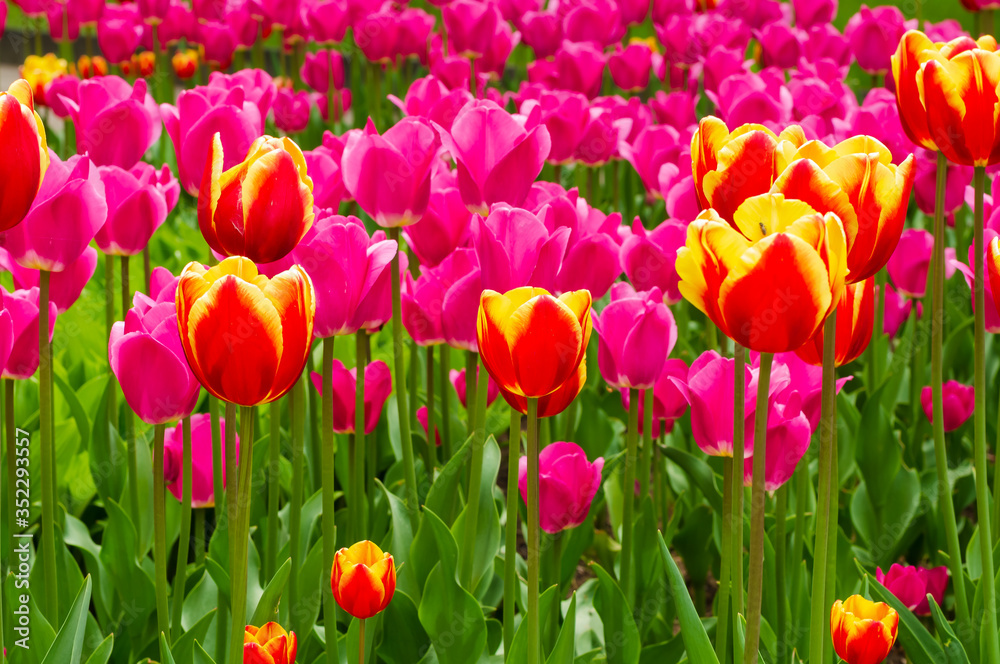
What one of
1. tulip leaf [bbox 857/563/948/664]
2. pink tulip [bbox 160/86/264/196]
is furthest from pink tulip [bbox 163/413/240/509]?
tulip leaf [bbox 857/563/948/664]

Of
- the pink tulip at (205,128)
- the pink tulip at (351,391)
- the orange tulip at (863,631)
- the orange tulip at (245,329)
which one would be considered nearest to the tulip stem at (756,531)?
the orange tulip at (863,631)

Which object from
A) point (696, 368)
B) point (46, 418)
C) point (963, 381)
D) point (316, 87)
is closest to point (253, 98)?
point (46, 418)

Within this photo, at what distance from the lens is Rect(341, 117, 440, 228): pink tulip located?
1511mm

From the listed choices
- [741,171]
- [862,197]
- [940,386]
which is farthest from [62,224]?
[940,386]

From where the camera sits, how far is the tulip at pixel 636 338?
1.44 meters

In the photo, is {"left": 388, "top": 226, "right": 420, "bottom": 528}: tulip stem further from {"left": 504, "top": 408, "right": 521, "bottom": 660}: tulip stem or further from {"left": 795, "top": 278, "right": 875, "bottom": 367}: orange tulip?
{"left": 795, "top": 278, "right": 875, "bottom": 367}: orange tulip

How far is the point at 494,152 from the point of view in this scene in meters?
1.52

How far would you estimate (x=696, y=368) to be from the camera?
1.39 m

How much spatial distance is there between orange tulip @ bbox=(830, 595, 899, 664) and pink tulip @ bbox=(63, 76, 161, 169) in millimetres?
1436

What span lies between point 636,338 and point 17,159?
0.83m

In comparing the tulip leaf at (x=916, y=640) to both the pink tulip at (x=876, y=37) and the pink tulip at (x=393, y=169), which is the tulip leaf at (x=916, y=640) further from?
the pink tulip at (x=876, y=37)

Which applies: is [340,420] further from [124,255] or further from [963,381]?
[963,381]

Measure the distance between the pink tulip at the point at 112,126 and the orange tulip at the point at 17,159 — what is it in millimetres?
804

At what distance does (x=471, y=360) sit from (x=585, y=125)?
3.29 ft
